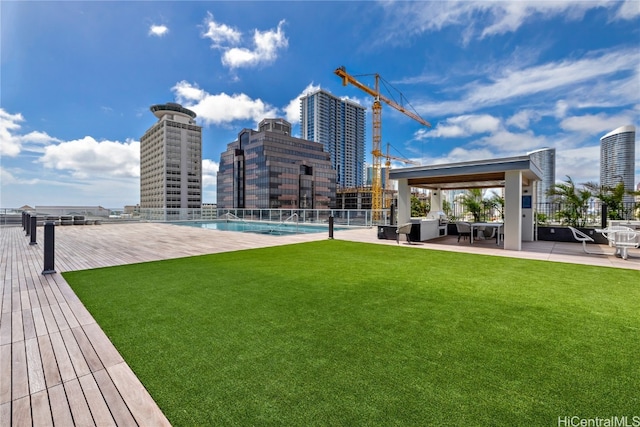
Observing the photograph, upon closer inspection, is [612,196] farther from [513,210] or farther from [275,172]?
[275,172]

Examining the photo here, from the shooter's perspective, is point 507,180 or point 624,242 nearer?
point 624,242

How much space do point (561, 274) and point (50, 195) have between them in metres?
50.5

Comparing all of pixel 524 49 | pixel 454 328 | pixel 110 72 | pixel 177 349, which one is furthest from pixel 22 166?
pixel 524 49

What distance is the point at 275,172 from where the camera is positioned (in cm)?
7244

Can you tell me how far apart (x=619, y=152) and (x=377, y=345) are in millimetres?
22623

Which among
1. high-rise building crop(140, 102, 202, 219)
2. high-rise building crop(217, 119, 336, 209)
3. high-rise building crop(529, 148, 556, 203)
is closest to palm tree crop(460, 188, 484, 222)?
high-rise building crop(529, 148, 556, 203)

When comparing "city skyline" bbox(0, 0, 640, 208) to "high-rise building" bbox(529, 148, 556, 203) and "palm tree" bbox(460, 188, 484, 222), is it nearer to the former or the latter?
"high-rise building" bbox(529, 148, 556, 203)

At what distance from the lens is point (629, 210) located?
10.5 metres

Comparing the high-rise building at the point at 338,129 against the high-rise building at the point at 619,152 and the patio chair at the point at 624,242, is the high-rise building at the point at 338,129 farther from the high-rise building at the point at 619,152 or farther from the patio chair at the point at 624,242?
the patio chair at the point at 624,242

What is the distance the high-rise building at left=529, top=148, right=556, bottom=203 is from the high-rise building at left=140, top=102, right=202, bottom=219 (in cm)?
9369

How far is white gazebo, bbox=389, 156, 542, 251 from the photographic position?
329 inches

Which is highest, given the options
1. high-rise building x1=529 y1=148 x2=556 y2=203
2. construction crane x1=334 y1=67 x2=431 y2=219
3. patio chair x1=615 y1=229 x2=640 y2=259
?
construction crane x1=334 y1=67 x2=431 y2=219

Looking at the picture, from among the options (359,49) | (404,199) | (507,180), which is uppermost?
(359,49)

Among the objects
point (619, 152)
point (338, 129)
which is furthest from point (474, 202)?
point (338, 129)
